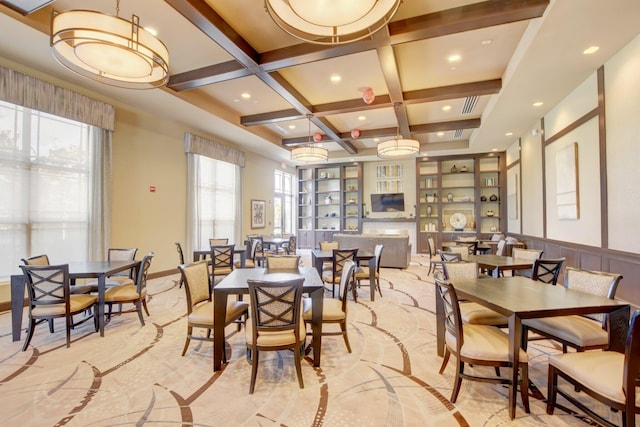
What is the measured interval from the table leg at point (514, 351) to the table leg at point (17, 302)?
490 cm

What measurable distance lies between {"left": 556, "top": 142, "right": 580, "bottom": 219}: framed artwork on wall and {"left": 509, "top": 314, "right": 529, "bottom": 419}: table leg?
4.16 meters

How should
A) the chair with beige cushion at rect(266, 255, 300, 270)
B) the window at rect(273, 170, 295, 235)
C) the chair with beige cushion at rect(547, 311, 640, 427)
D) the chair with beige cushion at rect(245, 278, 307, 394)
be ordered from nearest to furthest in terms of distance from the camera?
the chair with beige cushion at rect(547, 311, 640, 427) → the chair with beige cushion at rect(245, 278, 307, 394) → the chair with beige cushion at rect(266, 255, 300, 270) → the window at rect(273, 170, 295, 235)

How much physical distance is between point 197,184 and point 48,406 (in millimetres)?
5967

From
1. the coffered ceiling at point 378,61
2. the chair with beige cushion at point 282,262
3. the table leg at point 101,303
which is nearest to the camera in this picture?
the coffered ceiling at point 378,61

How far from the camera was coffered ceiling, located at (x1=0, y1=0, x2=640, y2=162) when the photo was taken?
3.43 m

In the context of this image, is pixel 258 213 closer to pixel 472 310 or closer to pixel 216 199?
pixel 216 199

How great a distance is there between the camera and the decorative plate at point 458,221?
34.8 ft

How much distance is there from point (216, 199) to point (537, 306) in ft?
26.0

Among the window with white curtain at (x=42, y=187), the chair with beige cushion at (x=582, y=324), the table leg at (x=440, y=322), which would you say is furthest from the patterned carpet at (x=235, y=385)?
the window with white curtain at (x=42, y=187)

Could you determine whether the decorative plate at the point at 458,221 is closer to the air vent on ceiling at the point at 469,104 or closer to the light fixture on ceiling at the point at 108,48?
the air vent on ceiling at the point at 469,104

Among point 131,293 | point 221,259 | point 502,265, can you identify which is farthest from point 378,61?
point 131,293

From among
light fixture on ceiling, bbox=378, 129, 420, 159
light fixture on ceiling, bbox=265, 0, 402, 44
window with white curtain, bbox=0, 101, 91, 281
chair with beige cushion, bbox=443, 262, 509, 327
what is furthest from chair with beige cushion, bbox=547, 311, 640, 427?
window with white curtain, bbox=0, 101, 91, 281

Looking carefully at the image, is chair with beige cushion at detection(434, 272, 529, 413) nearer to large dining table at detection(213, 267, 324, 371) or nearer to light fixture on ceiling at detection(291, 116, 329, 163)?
large dining table at detection(213, 267, 324, 371)

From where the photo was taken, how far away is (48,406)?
2.26 meters
